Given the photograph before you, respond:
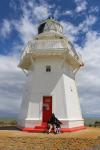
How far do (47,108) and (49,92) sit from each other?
1173 millimetres

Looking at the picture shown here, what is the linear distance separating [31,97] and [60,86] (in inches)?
90.1

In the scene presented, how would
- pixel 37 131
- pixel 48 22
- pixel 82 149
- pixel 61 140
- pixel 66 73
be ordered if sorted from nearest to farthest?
pixel 82 149, pixel 61 140, pixel 37 131, pixel 66 73, pixel 48 22

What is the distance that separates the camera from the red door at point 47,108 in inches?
761

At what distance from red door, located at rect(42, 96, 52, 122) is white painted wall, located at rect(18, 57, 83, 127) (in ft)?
0.75

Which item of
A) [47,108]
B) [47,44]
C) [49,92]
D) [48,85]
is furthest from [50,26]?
[47,108]

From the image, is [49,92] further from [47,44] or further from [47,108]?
[47,44]

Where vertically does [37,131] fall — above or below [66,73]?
below

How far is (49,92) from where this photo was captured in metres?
19.7

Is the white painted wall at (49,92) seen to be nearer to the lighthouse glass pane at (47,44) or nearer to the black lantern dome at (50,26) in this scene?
the lighthouse glass pane at (47,44)

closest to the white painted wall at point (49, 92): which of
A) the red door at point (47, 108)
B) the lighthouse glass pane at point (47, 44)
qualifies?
the red door at point (47, 108)

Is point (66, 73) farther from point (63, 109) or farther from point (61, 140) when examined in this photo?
point (61, 140)

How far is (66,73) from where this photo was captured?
20.9 metres

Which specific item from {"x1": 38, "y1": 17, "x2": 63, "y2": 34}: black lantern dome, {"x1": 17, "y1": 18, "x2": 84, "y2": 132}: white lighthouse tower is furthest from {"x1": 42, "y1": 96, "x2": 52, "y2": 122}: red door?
{"x1": 38, "y1": 17, "x2": 63, "y2": 34}: black lantern dome

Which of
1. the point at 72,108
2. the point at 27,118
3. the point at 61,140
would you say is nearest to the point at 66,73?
the point at 72,108
